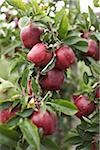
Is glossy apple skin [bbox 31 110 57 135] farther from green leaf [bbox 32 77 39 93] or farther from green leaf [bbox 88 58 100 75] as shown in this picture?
green leaf [bbox 88 58 100 75]

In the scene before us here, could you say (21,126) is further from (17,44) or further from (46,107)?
(17,44)

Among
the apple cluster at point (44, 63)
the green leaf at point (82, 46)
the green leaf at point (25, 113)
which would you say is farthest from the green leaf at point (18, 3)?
the green leaf at point (25, 113)

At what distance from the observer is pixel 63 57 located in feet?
2.70

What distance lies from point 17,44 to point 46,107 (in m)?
0.32

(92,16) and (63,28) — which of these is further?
(92,16)

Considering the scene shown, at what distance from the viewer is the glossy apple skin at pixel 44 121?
768 millimetres

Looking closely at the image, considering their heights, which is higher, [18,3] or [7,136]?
[18,3]

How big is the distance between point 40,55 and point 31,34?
7cm

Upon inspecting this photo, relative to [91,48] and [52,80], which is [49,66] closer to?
[52,80]

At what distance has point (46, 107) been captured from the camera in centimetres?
77

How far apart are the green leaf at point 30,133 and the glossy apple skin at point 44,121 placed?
0.08ft

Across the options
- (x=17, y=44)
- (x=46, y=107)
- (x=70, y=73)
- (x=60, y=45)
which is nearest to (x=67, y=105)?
(x=46, y=107)

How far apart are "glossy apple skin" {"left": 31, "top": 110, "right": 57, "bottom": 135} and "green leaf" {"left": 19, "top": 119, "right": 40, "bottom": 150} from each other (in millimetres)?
24

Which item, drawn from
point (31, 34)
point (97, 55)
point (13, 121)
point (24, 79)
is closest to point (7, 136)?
point (13, 121)
